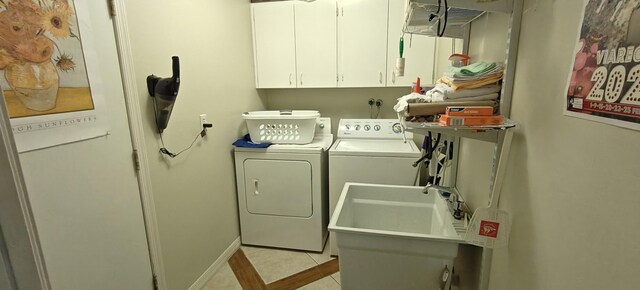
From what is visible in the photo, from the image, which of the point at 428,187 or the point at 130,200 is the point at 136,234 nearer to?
the point at 130,200

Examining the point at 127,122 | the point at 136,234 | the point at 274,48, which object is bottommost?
the point at 136,234

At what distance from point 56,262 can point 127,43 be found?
1021 millimetres

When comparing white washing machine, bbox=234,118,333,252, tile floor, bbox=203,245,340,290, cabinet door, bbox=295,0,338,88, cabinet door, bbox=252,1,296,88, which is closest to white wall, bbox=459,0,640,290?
tile floor, bbox=203,245,340,290

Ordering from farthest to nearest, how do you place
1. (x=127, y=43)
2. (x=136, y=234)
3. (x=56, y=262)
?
(x=136, y=234) → (x=127, y=43) → (x=56, y=262)

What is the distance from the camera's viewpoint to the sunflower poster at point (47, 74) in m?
0.99

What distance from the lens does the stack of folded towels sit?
39.7 inches

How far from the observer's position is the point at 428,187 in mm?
1499

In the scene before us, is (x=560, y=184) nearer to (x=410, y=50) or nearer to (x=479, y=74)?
(x=479, y=74)

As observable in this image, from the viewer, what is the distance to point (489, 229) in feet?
3.11

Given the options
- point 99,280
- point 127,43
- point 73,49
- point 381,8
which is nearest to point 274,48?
point 381,8

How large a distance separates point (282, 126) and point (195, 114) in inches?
28.0

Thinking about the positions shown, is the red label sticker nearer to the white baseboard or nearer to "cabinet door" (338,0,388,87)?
"cabinet door" (338,0,388,87)

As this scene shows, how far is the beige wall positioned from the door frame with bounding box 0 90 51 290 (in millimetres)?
1107

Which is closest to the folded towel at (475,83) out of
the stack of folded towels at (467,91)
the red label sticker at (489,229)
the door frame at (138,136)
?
the stack of folded towels at (467,91)
